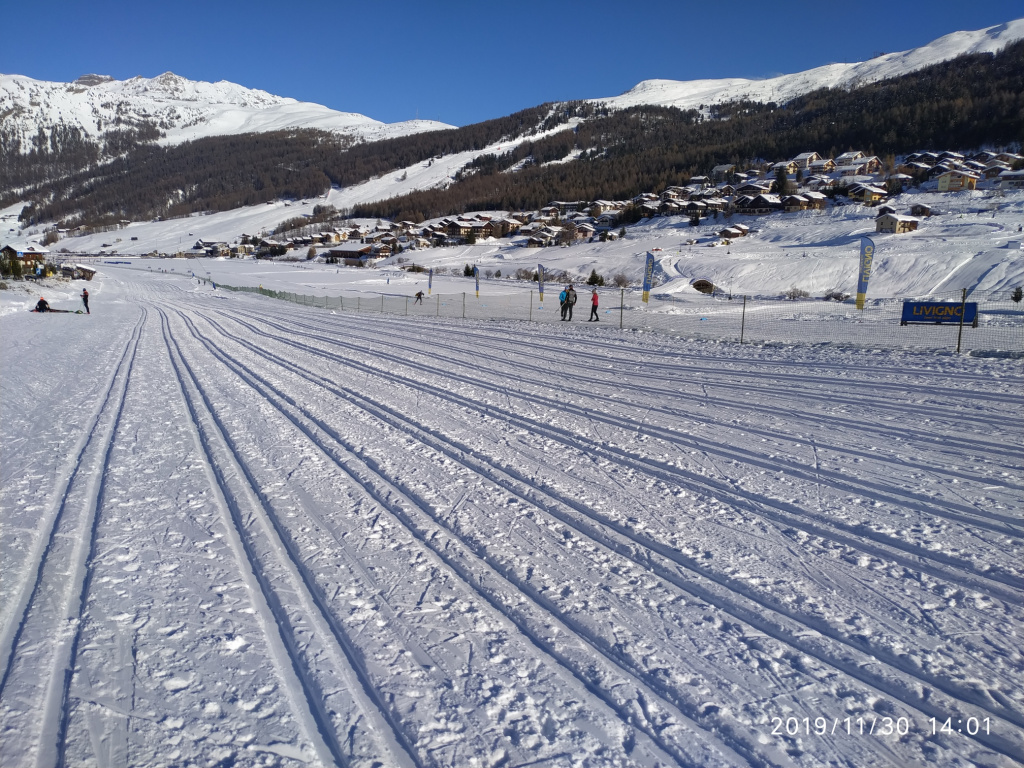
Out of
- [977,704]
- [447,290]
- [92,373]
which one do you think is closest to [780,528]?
[977,704]

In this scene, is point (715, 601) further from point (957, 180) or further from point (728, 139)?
point (728, 139)

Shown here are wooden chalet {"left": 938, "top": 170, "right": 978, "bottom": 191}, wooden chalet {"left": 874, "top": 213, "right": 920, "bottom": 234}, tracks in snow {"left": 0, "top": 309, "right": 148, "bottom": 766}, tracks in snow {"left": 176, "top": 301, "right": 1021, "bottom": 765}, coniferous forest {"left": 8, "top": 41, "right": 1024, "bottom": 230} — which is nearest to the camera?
tracks in snow {"left": 0, "top": 309, "right": 148, "bottom": 766}

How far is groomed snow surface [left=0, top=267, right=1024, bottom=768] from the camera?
8.87 feet

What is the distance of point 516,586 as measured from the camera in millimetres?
3896

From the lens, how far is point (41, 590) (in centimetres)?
382

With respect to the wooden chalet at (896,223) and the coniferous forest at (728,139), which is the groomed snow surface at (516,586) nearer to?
the wooden chalet at (896,223)

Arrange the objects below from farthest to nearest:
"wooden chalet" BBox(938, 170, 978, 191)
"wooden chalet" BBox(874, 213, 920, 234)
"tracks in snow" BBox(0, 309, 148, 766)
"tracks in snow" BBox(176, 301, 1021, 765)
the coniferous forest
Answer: the coniferous forest
"wooden chalet" BBox(938, 170, 978, 191)
"wooden chalet" BBox(874, 213, 920, 234)
"tracks in snow" BBox(176, 301, 1021, 765)
"tracks in snow" BBox(0, 309, 148, 766)

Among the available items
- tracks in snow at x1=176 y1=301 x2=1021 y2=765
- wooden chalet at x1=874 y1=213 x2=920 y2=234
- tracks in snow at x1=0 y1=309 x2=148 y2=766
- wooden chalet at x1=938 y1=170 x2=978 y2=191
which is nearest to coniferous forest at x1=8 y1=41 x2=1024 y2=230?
wooden chalet at x1=938 y1=170 x2=978 y2=191
